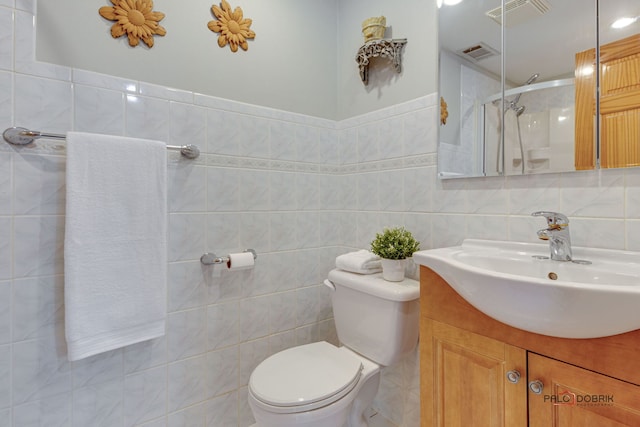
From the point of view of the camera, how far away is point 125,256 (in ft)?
3.70

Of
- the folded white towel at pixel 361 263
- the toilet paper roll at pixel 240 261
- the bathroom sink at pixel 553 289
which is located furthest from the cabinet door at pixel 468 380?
the toilet paper roll at pixel 240 261

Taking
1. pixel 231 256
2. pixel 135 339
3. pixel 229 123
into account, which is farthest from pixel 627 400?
pixel 229 123

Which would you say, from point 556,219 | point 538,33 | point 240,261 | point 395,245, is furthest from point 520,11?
point 240,261

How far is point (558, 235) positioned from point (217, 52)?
148 centimetres

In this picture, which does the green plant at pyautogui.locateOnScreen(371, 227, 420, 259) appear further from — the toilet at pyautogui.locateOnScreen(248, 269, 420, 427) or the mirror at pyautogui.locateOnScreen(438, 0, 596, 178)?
the mirror at pyautogui.locateOnScreen(438, 0, 596, 178)

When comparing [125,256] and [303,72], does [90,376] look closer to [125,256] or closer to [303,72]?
[125,256]

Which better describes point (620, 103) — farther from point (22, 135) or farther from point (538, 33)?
point (22, 135)

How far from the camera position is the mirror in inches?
39.7

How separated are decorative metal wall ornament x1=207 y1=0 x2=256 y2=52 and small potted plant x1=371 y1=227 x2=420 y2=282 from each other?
1.10 metres

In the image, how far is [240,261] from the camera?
136 centimetres

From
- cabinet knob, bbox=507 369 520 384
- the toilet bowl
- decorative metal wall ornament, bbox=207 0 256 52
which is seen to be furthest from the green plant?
decorative metal wall ornament, bbox=207 0 256 52

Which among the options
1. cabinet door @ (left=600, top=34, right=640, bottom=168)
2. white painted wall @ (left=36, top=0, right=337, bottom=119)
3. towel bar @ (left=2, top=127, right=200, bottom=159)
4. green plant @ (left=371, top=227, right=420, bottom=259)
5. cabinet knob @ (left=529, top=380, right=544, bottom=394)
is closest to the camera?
cabinet knob @ (left=529, top=380, right=544, bottom=394)

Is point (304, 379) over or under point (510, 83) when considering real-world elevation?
under

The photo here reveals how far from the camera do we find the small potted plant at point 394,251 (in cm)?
128
